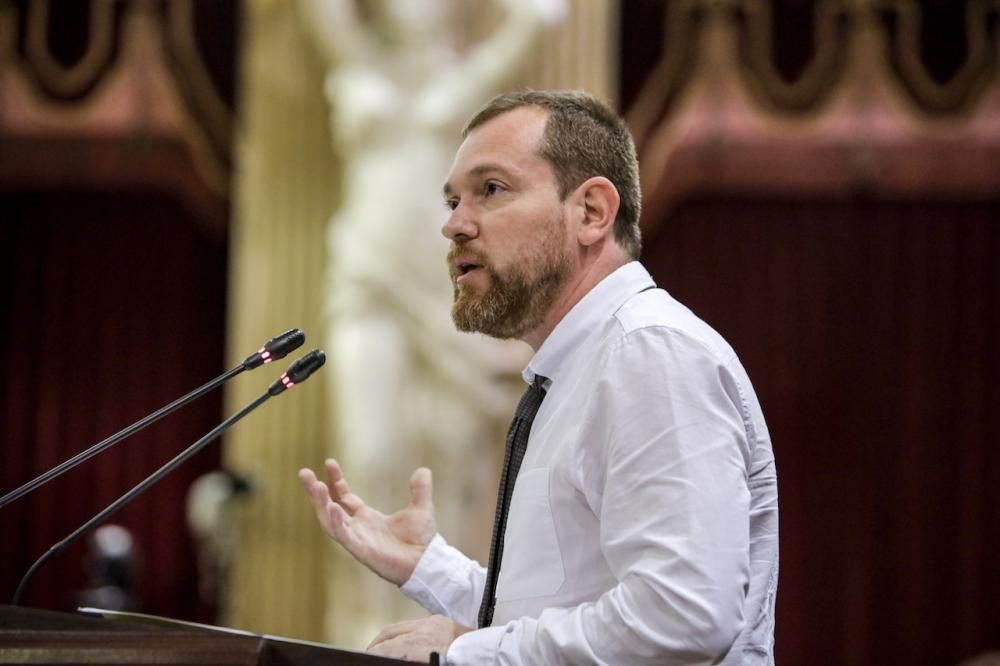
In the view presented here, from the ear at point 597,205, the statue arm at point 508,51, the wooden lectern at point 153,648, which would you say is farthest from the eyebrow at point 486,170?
the statue arm at point 508,51

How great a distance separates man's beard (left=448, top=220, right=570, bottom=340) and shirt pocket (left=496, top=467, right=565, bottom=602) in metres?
0.25

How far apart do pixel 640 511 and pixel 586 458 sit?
0.12 meters

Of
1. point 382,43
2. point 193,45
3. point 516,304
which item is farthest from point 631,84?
point 516,304

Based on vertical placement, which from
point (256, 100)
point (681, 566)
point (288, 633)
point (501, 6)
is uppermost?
point (501, 6)

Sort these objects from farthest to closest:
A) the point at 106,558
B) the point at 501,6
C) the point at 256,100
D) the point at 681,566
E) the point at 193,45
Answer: the point at 193,45 → the point at 256,100 → the point at 501,6 → the point at 106,558 → the point at 681,566

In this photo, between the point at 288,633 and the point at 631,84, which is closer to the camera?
the point at 288,633

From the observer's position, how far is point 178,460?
171cm

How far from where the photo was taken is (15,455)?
19.1 feet

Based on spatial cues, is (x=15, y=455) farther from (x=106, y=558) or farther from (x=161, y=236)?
(x=106, y=558)

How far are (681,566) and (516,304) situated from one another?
0.49 m

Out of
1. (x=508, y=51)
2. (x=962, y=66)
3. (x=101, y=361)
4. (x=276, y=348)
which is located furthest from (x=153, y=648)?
(x=962, y=66)

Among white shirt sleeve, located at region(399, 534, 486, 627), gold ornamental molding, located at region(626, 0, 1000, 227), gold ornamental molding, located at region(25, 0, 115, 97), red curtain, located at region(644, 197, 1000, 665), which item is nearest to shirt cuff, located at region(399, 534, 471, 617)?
white shirt sleeve, located at region(399, 534, 486, 627)

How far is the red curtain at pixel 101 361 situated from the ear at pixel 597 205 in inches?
164

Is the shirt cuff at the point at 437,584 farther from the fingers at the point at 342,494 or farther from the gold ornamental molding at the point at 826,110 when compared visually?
the gold ornamental molding at the point at 826,110
